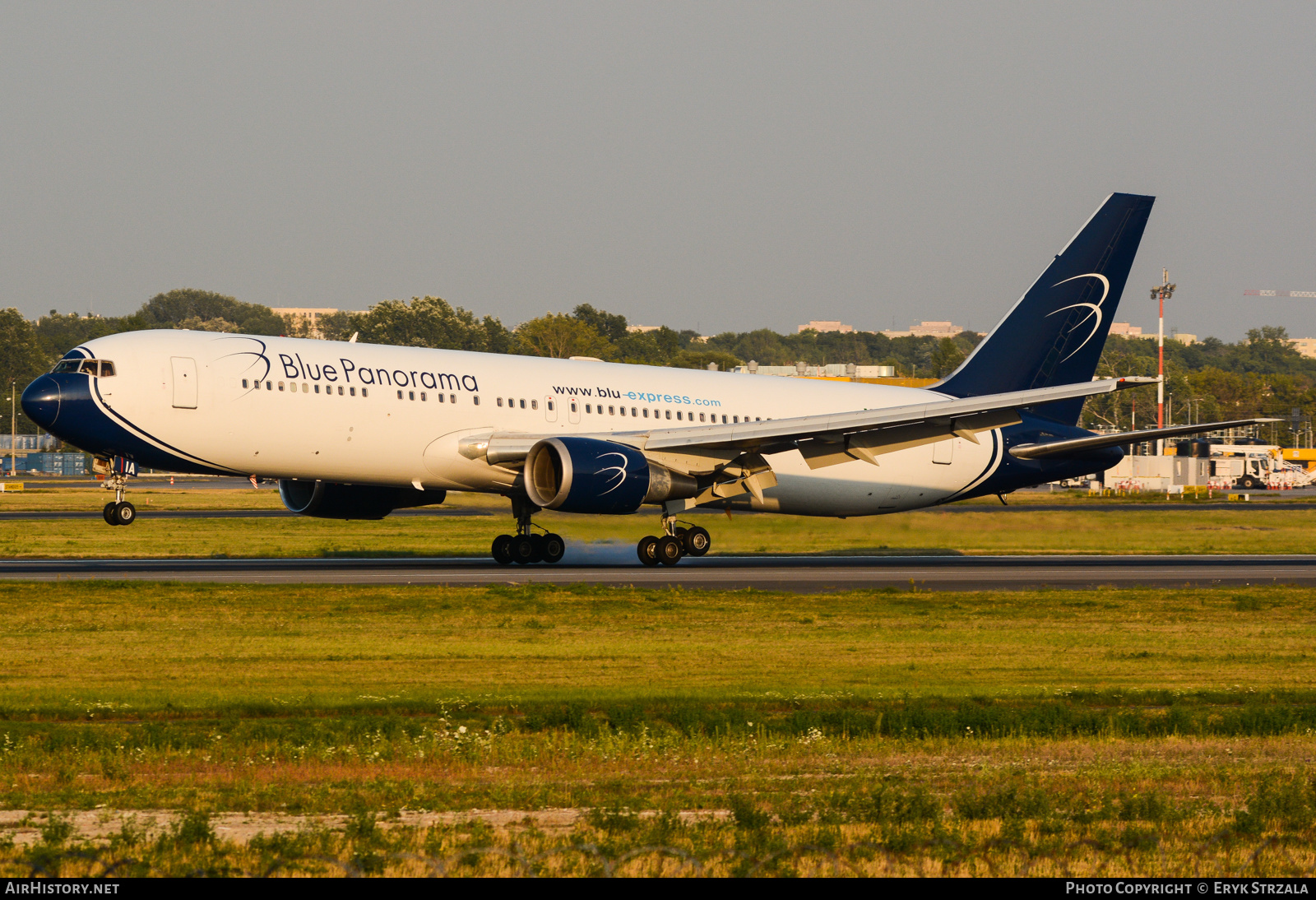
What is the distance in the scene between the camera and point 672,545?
3550cm

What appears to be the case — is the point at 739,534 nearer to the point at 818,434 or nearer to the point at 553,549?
the point at 818,434

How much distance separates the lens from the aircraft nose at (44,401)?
3047cm

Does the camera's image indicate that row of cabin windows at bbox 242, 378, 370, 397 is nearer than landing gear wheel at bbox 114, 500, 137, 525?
Yes

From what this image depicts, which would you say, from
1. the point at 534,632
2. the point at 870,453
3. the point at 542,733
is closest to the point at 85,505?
the point at 870,453

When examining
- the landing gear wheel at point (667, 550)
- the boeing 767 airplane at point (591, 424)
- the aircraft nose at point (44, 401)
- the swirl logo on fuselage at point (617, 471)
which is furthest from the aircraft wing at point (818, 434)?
the aircraft nose at point (44, 401)

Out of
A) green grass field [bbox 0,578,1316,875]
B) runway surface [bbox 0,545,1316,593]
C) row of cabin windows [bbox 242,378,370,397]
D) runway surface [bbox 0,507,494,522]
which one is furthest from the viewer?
runway surface [bbox 0,507,494,522]

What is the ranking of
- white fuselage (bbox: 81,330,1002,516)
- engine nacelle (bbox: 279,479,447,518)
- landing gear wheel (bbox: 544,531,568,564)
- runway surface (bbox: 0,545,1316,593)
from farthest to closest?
landing gear wheel (bbox: 544,531,568,564) < engine nacelle (bbox: 279,479,447,518) < white fuselage (bbox: 81,330,1002,516) < runway surface (bbox: 0,545,1316,593)

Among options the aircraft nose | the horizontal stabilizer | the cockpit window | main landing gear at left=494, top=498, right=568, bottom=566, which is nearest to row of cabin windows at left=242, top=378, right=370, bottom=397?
the cockpit window

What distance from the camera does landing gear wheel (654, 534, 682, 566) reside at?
3550 cm

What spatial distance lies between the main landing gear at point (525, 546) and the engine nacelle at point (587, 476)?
296 cm

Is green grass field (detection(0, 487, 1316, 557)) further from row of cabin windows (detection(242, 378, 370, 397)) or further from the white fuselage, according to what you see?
row of cabin windows (detection(242, 378, 370, 397))

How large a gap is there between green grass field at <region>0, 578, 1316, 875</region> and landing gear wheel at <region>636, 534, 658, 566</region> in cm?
985

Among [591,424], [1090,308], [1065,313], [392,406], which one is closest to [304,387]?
[392,406]

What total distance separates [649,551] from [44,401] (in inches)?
596
